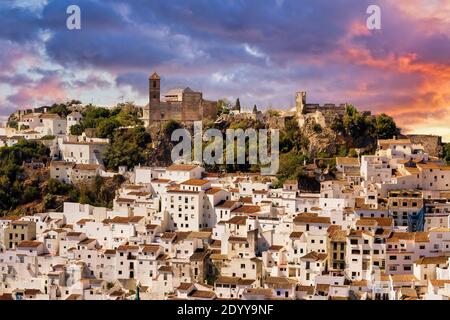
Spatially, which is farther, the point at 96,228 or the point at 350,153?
the point at 350,153

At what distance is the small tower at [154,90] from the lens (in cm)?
2884

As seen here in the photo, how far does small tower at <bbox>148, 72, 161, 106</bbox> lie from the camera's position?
28844 millimetres

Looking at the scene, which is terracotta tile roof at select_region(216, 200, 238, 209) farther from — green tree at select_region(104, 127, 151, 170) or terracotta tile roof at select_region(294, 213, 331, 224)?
green tree at select_region(104, 127, 151, 170)

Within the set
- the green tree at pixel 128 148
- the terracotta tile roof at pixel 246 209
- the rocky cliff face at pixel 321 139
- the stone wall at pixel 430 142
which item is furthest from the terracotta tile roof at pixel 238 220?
the stone wall at pixel 430 142

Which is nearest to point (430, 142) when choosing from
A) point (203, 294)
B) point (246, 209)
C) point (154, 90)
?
point (246, 209)

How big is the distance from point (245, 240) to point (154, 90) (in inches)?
378

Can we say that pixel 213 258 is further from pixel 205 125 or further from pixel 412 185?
pixel 205 125

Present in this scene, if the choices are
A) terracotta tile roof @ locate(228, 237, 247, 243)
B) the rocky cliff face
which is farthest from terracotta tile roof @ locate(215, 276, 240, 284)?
the rocky cliff face

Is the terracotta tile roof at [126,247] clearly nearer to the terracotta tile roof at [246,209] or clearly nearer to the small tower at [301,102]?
the terracotta tile roof at [246,209]

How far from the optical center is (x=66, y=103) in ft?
111

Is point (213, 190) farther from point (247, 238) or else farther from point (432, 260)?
point (432, 260)

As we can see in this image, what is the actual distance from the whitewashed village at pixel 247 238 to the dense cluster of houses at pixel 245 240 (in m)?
0.03
